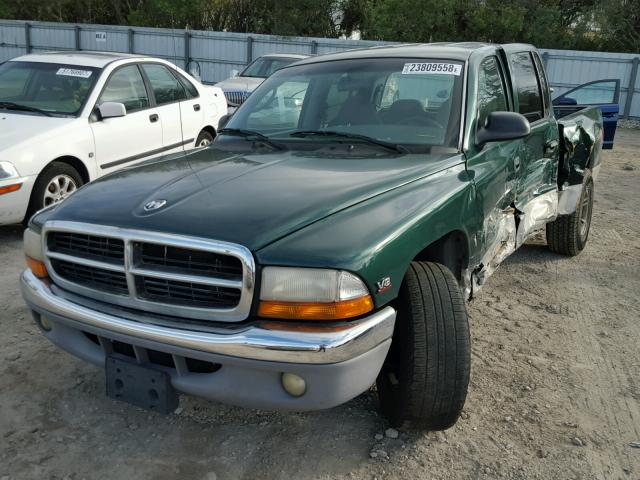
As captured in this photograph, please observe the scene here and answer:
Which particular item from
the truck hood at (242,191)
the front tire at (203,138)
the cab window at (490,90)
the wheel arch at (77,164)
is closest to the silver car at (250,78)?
the front tire at (203,138)

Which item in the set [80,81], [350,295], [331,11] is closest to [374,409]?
[350,295]

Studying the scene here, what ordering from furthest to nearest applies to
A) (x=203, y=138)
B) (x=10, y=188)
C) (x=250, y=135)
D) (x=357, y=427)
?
1. (x=203, y=138)
2. (x=10, y=188)
3. (x=250, y=135)
4. (x=357, y=427)

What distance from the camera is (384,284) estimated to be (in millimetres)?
2428

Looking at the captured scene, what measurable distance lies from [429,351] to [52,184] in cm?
439

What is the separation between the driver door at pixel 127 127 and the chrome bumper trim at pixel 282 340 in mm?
4246

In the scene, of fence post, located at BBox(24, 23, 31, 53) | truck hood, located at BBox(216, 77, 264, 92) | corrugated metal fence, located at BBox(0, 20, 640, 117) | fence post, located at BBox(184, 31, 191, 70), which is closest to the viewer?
truck hood, located at BBox(216, 77, 264, 92)

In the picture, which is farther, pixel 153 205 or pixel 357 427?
pixel 357 427

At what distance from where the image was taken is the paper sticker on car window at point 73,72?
659 cm

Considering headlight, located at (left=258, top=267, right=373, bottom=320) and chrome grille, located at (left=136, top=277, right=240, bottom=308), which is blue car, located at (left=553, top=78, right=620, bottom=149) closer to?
headlight, located at (left=258, top=267, right=373, bottom=320)

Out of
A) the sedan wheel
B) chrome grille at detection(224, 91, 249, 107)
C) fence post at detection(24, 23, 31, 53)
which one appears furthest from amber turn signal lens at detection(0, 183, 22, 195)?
fence post at detection(24, 23, 31, 53)


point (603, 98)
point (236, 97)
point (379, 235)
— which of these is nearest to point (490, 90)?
point (379, 235)

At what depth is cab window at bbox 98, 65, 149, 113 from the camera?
662 centimetres

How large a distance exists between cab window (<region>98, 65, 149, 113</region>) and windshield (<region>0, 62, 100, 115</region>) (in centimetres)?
18

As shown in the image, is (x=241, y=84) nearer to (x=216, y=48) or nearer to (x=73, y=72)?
(x=73, y=72)
